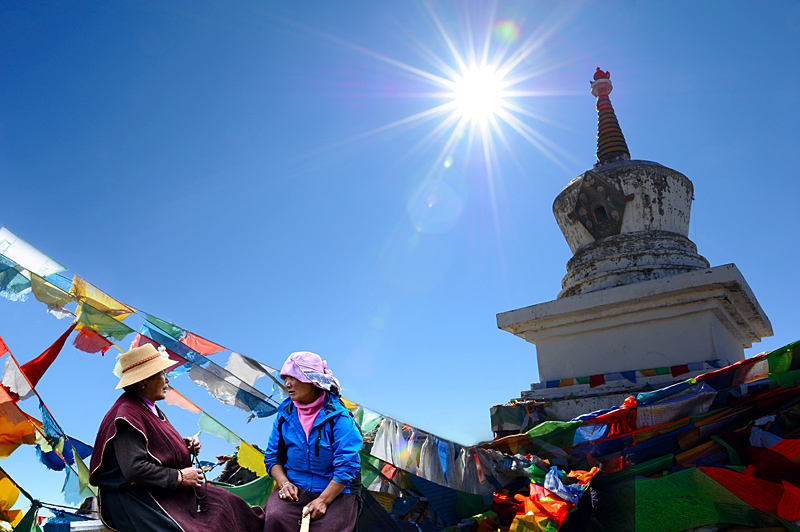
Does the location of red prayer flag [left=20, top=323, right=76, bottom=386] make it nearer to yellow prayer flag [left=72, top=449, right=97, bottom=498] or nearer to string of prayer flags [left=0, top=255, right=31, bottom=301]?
string of prayer flags [left=0, top=255, right=31, bottom=301]

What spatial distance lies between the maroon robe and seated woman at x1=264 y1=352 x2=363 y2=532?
8.1 inches

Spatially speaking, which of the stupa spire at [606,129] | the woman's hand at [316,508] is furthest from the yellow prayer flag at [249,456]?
the stupa spire at [606,129]

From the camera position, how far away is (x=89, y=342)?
3.45 m

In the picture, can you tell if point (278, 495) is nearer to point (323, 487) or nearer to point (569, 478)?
point (323, 487)

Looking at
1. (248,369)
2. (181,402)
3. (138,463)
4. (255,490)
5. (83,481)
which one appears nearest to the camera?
(138,463)

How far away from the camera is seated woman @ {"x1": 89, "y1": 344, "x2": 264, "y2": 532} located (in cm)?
221

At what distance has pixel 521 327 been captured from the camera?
6199 millimetres

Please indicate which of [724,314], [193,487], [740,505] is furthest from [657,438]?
[193,487]

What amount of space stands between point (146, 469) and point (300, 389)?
2.43ft

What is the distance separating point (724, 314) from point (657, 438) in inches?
99.9

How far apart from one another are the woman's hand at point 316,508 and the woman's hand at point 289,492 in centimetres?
12

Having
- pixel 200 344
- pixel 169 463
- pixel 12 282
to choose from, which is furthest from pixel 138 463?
pixel 12 282

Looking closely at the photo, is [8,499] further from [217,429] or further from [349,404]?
[349,404]

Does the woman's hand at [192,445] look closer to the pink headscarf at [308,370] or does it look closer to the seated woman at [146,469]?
the seated woman at [146,469]
